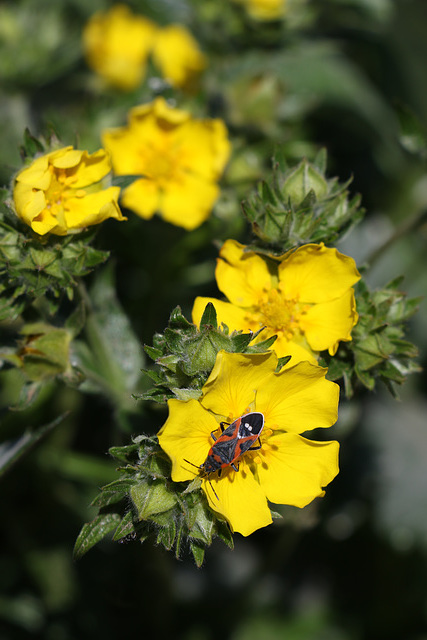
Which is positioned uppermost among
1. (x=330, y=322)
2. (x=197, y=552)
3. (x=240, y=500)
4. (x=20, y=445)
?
(x=330, y=322)

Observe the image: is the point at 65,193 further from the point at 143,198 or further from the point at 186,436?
the point at 186,436

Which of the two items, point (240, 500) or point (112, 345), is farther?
point (112, 345)

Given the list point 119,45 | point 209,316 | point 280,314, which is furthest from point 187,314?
point 119,45

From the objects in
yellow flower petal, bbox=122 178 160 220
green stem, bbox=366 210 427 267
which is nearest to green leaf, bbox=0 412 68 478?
yellow flower petal, bbox=122 178 160 220

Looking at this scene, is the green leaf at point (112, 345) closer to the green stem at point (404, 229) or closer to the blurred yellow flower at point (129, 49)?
the green stem at point (404, 229)

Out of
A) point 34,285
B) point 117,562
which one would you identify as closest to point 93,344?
point 34,285

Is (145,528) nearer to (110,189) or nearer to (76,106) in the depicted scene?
(110,189)
